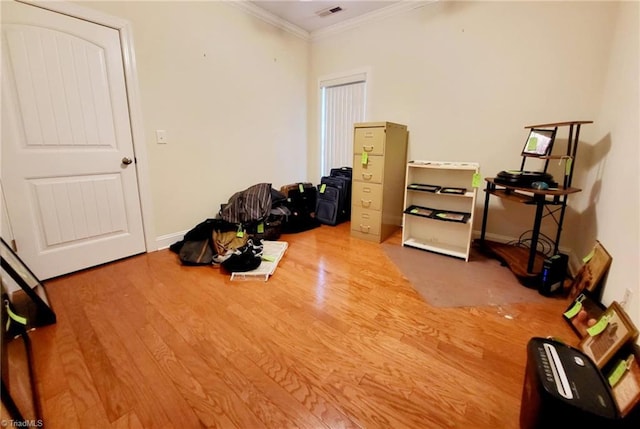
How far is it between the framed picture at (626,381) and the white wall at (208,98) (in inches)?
124

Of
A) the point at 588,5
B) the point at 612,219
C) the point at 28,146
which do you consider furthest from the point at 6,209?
the point at 588,5

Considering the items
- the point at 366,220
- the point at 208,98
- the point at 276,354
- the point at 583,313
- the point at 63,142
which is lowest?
the point at 276,354

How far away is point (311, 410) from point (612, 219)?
201 centimetres

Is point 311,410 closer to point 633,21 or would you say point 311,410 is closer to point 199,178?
point 199,178

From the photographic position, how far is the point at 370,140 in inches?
114

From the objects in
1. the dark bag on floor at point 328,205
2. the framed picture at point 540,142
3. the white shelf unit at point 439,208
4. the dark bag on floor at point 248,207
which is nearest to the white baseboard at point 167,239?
the dark bag on floor at point 248,207

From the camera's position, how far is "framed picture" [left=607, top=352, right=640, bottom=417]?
998 millimetres

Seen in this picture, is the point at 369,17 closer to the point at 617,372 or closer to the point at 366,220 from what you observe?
the point at 366,220

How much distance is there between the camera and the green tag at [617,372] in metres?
1.14

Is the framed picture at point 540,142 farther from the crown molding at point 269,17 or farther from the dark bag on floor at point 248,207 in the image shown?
the crown molding at point 269,17

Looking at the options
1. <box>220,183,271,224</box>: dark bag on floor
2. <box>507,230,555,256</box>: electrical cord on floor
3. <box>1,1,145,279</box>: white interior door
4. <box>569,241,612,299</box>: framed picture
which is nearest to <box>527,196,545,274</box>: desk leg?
<box>569,241,612,299</box>: framed picture

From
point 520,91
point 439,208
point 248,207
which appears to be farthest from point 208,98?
point 520,91

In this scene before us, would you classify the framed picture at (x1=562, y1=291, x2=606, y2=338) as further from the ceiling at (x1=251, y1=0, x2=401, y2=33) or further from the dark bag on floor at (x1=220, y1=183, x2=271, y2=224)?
the ceiling at (x1=251, y1=0, x2=401, y2=33)

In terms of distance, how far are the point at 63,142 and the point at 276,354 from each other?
7.08 feet
